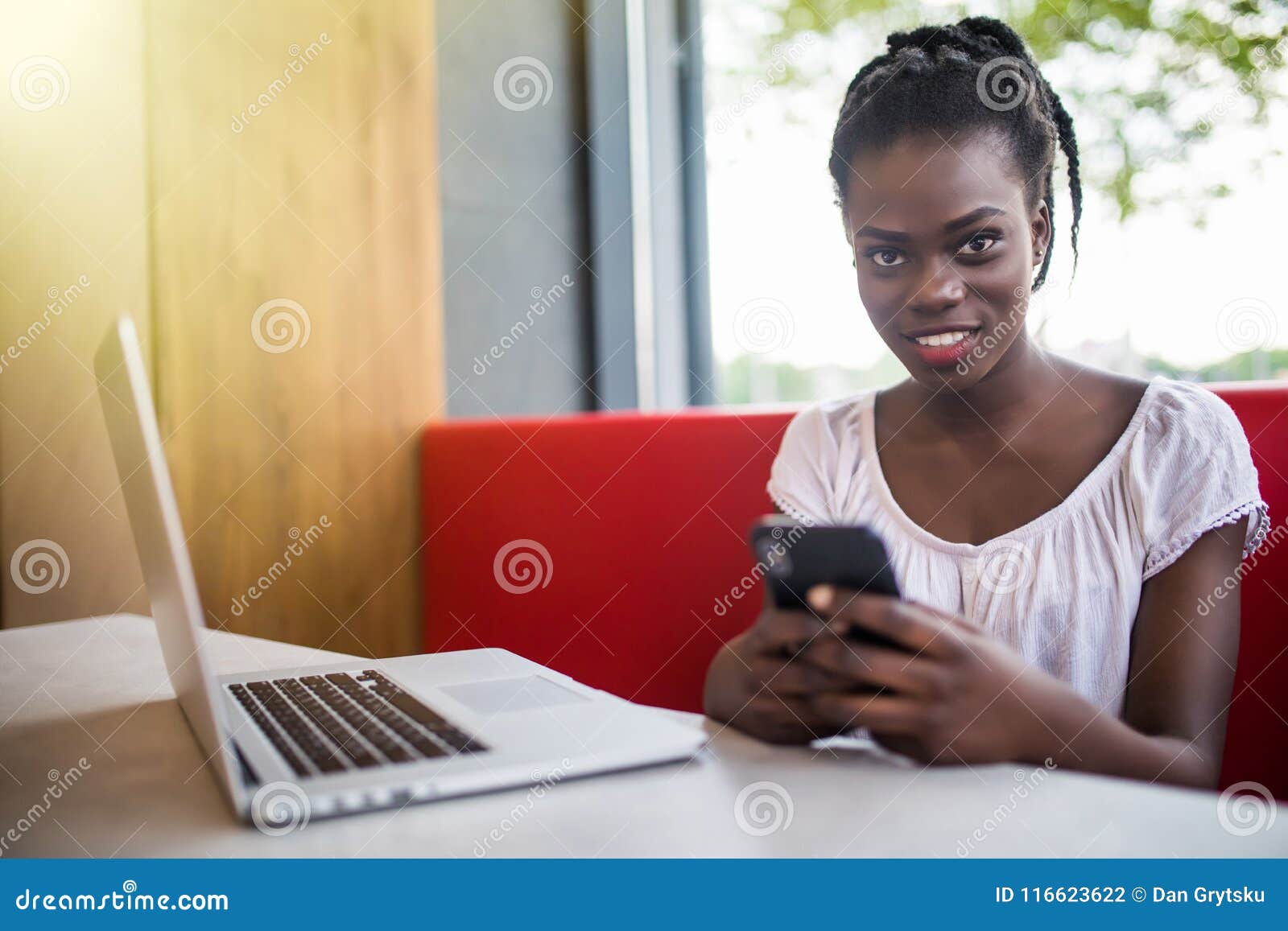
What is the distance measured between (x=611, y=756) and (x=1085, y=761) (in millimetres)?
375

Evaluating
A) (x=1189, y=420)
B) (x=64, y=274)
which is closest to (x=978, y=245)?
(x=1189, y=420)

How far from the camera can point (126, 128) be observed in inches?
72.2

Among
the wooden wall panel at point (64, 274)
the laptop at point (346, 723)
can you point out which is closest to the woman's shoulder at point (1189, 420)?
the laptop at point (346, 723)

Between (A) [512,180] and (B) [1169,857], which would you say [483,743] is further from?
(A) [512,180]

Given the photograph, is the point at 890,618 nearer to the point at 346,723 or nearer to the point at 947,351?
the point at 346,723

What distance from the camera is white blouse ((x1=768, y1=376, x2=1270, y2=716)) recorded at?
1016 mm

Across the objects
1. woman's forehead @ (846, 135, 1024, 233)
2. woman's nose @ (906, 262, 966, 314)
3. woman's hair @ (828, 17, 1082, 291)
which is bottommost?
woman's nose @ (906, 262, 966, 314)

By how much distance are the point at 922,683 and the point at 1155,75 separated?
6.61 feet

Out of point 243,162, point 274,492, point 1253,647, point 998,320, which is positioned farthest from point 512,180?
point 1253,647

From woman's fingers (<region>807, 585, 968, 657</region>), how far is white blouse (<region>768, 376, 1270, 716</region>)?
383mm

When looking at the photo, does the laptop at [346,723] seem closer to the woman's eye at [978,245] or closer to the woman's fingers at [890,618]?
the woman's fingers at [890,618]

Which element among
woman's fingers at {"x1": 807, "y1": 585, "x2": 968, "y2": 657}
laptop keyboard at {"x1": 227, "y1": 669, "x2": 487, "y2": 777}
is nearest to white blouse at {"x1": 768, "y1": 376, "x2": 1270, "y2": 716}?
woman's fingers at {"x1": 807, "y1": 585, "x2": 968, "y2": 657}

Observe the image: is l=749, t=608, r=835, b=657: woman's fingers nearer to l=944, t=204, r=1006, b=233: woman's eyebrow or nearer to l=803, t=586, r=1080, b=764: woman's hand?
l=803, t=586, r=1080, b=764: woman's hand

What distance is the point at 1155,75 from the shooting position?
6.96 feet
